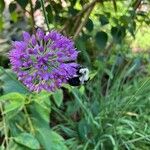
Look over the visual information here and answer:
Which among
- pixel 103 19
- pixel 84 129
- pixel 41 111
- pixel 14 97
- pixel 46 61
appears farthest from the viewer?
pixel 103 19

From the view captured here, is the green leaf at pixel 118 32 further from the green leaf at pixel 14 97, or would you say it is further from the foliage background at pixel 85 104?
the green leaf at pixel 14 97

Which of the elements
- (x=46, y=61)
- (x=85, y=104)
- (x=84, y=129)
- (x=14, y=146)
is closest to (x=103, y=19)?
(x=85, y=104)

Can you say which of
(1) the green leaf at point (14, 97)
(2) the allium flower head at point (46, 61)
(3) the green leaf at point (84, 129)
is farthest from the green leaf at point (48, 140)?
(3) the green leaf at point (84, 129)

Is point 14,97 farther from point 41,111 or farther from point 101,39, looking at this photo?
point 101,39

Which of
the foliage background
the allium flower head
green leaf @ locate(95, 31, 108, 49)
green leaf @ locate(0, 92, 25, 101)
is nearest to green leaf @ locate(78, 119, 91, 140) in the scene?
the foliage background

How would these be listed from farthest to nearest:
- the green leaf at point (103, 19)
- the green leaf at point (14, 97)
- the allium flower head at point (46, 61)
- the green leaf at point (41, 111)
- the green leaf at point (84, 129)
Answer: the green leaf at point (103, 19) → the green leaf at point (84, 129) → the green leaf at point (41, 111) → the green leaf at point (14, 97) → the allium flower head at point (46, 61)

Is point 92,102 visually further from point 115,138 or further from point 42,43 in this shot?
point 42,43
